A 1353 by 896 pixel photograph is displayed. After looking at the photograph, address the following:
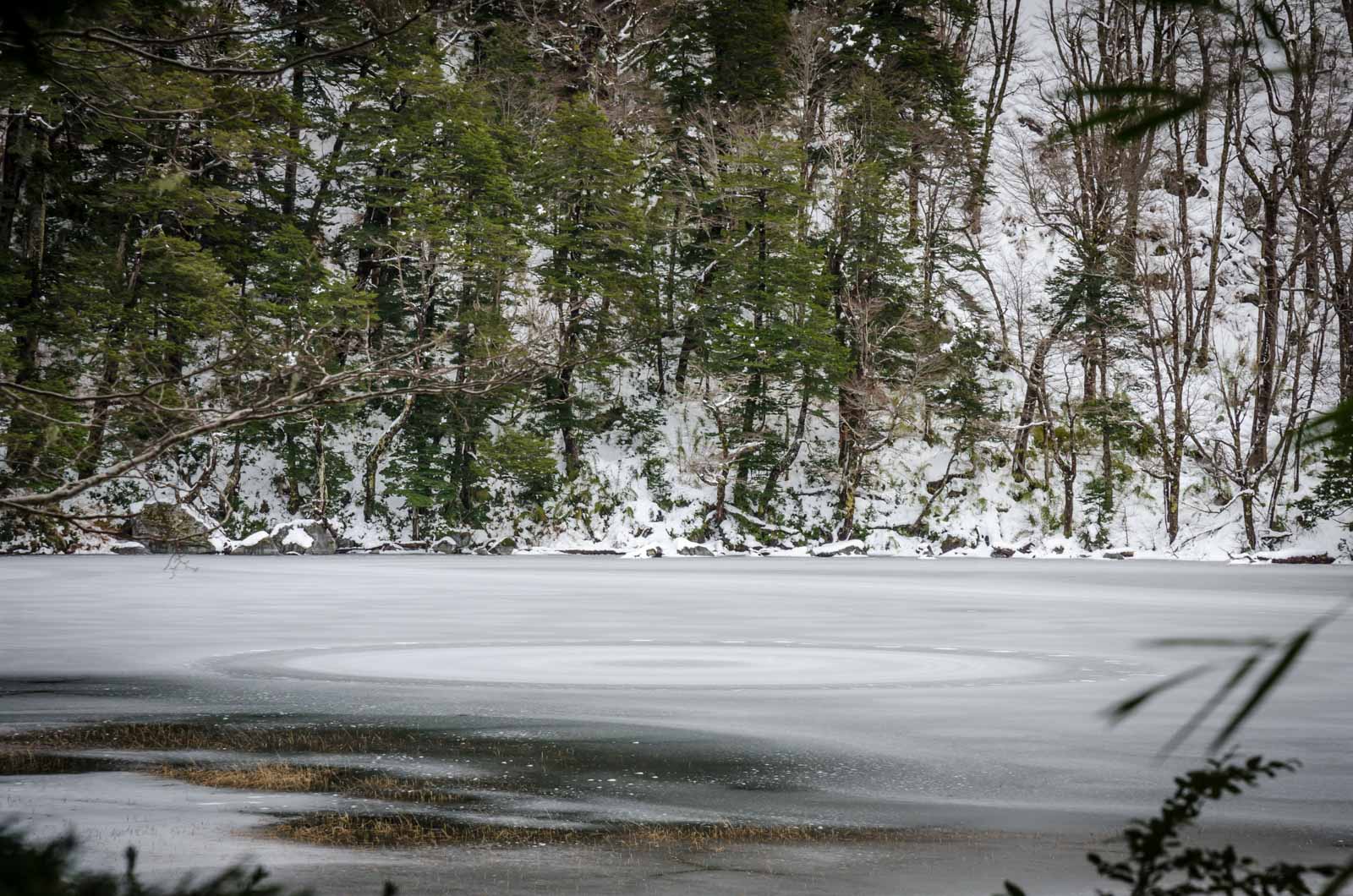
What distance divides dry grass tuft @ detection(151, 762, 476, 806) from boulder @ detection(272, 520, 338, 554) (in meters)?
28.4

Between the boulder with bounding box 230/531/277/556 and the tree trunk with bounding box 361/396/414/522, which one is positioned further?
the tree trunk with bounding box 361/396/414/522

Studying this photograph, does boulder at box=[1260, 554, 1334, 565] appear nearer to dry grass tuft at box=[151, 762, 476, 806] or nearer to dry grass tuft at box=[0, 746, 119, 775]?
dry grass tuft at box=[151, 762, 476, 806]

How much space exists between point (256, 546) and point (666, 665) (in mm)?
24690

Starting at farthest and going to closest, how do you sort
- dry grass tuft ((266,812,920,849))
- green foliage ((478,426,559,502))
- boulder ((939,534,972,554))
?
boulder ((939,534,972,554)) → green foliage ((478,426,559,502)) → dry grass tuft ((266,812,920,849))

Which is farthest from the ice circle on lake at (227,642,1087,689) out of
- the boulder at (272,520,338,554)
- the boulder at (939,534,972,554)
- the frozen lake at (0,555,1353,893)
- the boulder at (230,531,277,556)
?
the boulder at (939,534,972,554)

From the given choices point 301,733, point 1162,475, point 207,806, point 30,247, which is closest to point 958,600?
point 301,733

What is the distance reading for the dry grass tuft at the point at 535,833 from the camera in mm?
5211

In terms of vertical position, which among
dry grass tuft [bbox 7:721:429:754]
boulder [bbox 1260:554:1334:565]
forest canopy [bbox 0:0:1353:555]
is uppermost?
forest canopy [bbox 0:0:1353:555]

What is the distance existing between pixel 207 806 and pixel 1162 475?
3387 cm

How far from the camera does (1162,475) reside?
118ft

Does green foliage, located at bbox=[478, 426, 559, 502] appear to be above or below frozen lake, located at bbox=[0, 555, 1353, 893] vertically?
above

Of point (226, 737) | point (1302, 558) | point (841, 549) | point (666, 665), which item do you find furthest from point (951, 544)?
point (226, 737)

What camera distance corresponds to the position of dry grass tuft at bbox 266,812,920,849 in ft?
17.1

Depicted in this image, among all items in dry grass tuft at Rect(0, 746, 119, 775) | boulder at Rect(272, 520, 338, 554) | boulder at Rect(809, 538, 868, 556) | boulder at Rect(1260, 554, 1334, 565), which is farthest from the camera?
boulder at Rect(809, 538, 868, 556)
